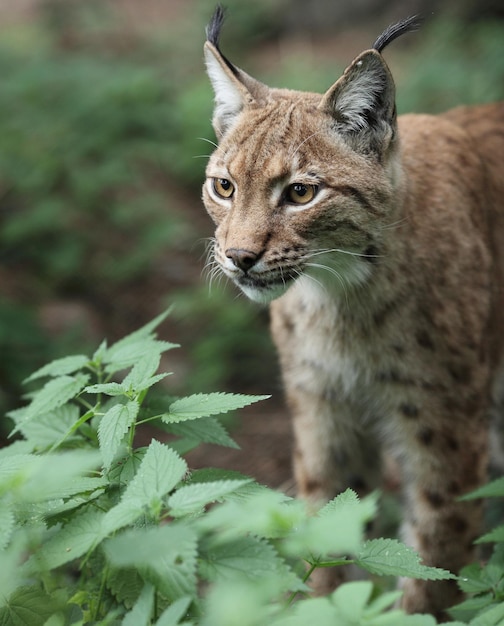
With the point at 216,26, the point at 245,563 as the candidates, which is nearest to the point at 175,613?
the point at 245,563

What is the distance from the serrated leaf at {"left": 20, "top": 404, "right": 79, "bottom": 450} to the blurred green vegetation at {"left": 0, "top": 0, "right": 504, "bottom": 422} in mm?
3313

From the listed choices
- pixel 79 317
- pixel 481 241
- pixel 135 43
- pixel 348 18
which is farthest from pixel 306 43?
pixel 481 241

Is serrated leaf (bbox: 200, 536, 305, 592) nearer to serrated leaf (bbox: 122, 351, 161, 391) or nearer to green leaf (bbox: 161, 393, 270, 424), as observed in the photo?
green leaf (bbox: 161, 393, 270, 424)

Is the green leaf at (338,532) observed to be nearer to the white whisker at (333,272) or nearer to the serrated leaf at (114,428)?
the serrated leaf at (114,428)

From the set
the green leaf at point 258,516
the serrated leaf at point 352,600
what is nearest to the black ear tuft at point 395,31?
the green leaf at point 258,516

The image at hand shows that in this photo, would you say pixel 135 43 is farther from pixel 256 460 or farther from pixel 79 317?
pixel 256 460

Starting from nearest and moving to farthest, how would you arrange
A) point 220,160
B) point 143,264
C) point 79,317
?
1. point 220,160
2. point 79,317
3. point 143,264

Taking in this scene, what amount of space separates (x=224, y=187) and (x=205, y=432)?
54.7 inches

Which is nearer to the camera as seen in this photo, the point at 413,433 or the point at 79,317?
the point at 413,433

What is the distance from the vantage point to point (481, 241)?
4363 mm

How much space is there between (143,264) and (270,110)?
15.4 ft

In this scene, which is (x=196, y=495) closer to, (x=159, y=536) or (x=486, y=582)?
(x=159, y=536)

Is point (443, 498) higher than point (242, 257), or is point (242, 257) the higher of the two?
point (242, 257)

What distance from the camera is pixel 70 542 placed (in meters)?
2.34
